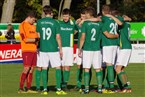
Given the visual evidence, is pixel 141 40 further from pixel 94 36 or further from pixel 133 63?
pixel 94 36

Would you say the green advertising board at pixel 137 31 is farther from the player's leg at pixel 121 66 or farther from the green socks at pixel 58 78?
the green socks at pixel 58 78

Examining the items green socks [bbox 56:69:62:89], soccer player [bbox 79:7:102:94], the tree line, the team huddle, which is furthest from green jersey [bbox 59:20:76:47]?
the tree line

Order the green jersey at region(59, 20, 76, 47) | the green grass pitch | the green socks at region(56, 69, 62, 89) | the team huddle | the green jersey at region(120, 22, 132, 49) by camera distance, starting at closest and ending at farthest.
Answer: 1. the green grass pitch
2. the team huddle
3. the green socks at region(56, 69, 62, 89)
4. the green jersey at region(120, 22, 132, 49)
5. the green jersey at region(59, 20, 76, 47)

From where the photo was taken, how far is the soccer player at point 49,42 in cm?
1803

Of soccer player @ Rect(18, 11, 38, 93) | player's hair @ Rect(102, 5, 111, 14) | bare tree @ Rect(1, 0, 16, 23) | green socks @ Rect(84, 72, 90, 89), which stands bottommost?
green socks @ Rect(84, 72, 90, 89)

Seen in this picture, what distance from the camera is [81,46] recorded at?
17953 millimetres

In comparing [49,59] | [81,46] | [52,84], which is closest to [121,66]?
[81,46]

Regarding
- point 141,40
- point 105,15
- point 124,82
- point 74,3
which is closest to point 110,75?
point 124,82

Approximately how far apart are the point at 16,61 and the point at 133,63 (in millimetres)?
6086

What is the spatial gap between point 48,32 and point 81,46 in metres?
0.95

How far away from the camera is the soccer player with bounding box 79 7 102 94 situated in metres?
18.1

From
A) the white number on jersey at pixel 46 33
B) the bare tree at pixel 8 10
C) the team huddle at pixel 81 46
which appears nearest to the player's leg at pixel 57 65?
the team huddle at pixel 81 46

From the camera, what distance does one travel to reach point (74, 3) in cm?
6431

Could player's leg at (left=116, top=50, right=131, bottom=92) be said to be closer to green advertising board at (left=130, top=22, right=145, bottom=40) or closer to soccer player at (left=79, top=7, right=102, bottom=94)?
soccer player at (left=79, top=7, right=102, bottom=94)
